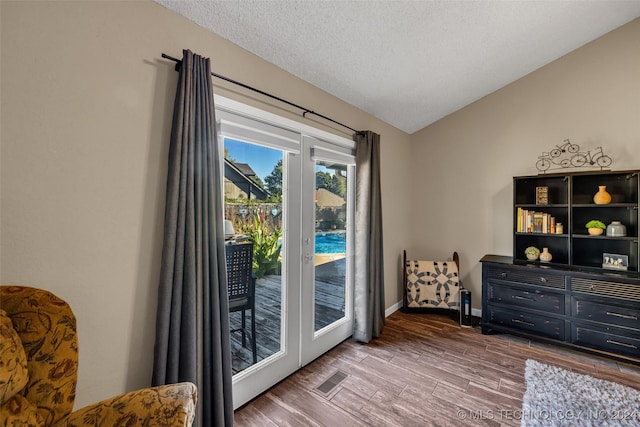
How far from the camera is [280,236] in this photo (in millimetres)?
2172

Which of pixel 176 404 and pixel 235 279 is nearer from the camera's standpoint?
pixel 176 404

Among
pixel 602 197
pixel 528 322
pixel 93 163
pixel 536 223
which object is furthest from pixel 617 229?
pixel 93 163

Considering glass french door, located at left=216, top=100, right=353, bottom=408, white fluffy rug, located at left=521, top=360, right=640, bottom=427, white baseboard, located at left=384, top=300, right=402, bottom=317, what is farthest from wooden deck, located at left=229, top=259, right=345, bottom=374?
white fluffy rug, located at left=521, top=360, right=640, bottom=427


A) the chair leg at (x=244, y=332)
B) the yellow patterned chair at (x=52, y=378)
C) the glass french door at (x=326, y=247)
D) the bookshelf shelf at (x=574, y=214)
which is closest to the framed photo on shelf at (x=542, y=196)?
the bookshelf shelf at (x=574, y=214)

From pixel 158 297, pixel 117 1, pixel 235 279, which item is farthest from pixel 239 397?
pixel 117 1

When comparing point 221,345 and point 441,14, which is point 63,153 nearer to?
point 221,345

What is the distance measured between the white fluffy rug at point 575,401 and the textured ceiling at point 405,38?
2709 millimetres

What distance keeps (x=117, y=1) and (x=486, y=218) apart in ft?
12.5

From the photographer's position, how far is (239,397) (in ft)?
6.09

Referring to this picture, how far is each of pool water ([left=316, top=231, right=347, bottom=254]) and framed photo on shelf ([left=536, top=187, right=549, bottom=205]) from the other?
2.08 meters

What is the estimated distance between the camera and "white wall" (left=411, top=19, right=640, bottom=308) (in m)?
2.72

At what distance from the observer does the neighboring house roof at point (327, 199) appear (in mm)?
2533

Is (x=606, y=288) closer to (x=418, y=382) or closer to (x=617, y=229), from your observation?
(x=617, y=229)

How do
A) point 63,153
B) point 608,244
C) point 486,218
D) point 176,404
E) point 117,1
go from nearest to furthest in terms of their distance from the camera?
1. point 176,404
2. point 63,153
3. point 117,1
4. point 608,244
5. point 486,218
